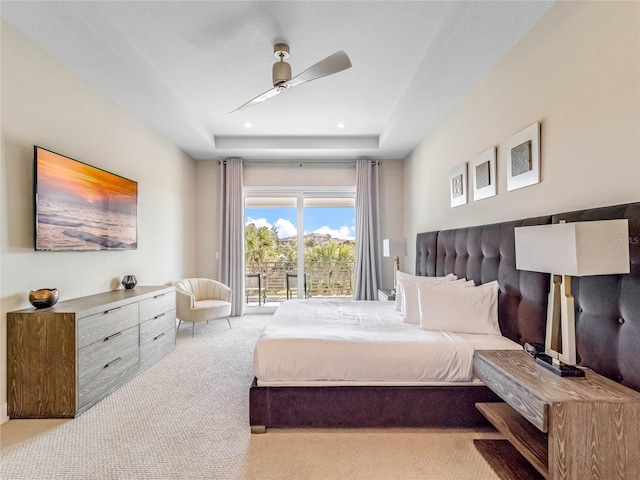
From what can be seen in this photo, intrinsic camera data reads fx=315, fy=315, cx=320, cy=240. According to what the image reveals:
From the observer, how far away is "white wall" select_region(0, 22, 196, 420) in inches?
85.3

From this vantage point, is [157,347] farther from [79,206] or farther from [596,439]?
[596,439]

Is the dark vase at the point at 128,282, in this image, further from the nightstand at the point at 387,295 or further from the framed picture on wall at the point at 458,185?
the framed picture on wall at the point at 458,185

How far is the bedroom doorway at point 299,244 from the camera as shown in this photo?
5.64 meters

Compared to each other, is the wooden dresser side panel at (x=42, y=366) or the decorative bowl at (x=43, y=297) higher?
the decorative bowl at (x=43, y=297)

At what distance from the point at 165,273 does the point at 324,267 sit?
2.58 meters

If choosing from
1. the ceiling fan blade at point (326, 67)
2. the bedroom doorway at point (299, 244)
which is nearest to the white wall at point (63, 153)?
the bedroom doorway at point (299, 244)

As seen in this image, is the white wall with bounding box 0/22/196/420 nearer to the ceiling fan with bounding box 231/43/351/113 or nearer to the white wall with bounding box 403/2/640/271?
the ceiling fan with bounding box 231/43/351/113

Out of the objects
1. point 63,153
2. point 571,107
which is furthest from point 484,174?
point 63,153

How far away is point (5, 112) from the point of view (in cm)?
215

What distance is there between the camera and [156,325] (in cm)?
330

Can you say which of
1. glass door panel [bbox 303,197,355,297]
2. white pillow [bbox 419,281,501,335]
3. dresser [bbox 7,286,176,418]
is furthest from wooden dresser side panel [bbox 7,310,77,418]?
glass door panel [bbox 303,197,355,297]

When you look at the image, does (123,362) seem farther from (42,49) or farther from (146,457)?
(42,49)

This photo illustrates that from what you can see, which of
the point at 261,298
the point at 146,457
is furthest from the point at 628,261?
the point at 261,298

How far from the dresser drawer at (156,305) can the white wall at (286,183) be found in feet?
6.31
